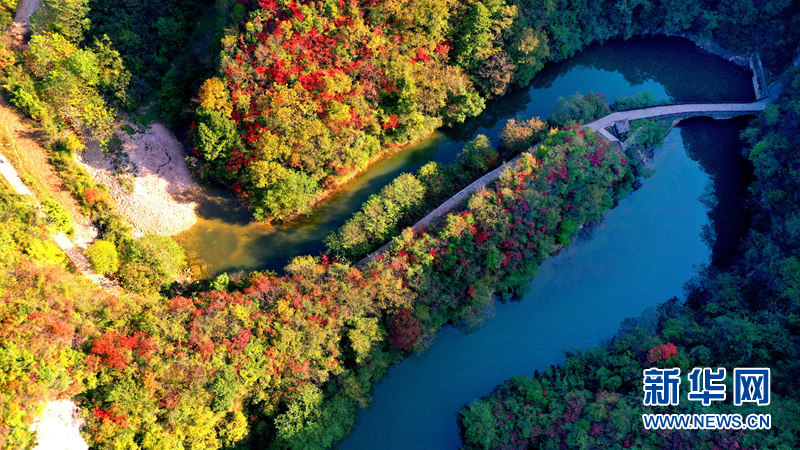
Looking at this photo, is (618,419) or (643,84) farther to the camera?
(643,84)

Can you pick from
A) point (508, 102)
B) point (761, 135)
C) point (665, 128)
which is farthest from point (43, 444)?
point (761, 135)

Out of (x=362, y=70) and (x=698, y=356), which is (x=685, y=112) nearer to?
(x=698, y=356)

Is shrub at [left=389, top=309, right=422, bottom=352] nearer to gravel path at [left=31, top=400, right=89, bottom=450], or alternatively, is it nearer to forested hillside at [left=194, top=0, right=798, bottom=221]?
forested hillside at [left=194, top=0, right=798, bottom=221]

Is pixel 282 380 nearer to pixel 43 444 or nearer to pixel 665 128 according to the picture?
pixel 43 444
